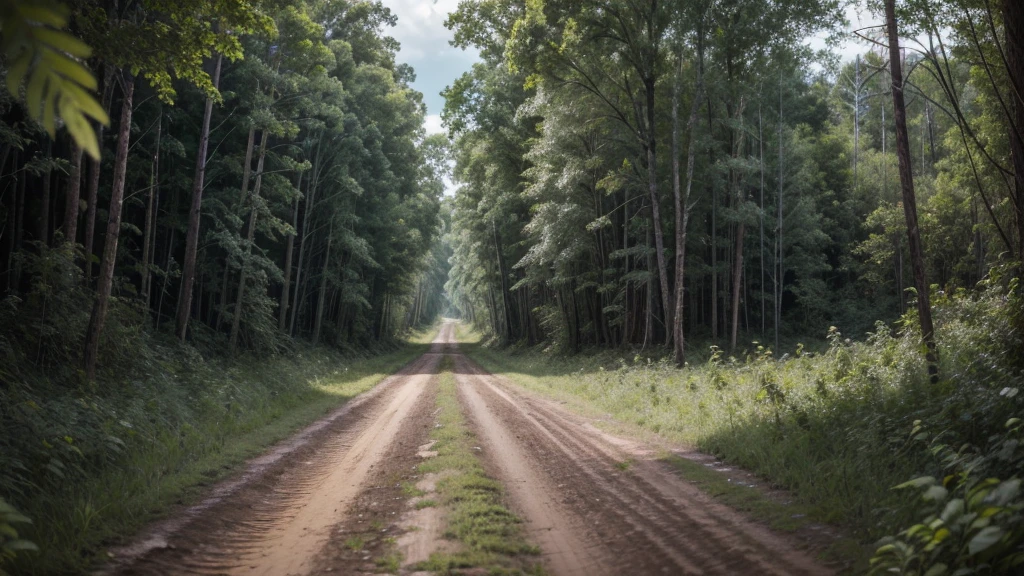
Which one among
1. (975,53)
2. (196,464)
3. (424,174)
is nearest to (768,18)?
(975,53)

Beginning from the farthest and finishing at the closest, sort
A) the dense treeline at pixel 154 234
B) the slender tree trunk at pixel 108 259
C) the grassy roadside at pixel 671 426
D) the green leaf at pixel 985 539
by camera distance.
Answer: the slender tree trunk at pixel 108 259
the dense treeline at pixel 154 234
the grassy roadside at pixel 671 426
the green leaf at pixel 985 539

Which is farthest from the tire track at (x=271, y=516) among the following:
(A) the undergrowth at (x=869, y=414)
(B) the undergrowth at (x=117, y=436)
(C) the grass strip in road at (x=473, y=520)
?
(A) the undergrowth at (x=869, y=414)

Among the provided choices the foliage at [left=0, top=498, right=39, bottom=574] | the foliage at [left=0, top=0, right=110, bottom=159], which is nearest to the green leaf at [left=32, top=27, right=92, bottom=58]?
the foliage at [left=0, top=0, right=110, bottom=159]

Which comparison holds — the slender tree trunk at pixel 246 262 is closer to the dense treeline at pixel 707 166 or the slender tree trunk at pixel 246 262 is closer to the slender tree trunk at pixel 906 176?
the dense treeline at pixel 707 166

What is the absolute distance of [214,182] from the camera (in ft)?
60.7

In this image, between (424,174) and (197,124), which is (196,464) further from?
(424,174)

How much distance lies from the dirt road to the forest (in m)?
0.75

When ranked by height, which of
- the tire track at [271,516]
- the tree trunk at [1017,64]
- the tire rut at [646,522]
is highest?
the tree trunk at [1017,64]

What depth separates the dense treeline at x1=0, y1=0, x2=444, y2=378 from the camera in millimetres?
8836

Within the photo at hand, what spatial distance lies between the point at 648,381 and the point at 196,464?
10.7 meters

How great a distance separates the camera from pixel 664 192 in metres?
21.3

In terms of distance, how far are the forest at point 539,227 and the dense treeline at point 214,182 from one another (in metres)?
0.10

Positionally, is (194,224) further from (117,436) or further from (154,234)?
(117,436)

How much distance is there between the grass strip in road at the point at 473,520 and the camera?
4.37m
